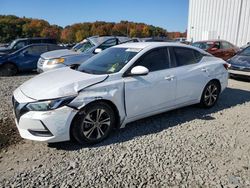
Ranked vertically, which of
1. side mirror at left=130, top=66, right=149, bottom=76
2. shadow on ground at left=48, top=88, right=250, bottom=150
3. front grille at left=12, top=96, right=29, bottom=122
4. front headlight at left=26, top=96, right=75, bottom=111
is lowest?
shadow on ground at left=48, top=88, right=250, bottom=150

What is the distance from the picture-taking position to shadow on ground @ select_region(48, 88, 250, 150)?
12.8 ft

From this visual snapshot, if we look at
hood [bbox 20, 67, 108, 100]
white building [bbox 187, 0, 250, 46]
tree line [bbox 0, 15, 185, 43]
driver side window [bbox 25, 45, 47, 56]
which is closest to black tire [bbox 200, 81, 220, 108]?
hood [bbox 20, 67, 108, 100]

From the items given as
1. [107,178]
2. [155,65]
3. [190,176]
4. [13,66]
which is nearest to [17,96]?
[107,178]

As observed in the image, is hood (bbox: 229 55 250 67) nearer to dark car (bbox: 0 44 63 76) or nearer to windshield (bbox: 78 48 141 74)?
windshield (bbox: 78 48 141 74)

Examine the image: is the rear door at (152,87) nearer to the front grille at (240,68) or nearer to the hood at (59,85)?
the hood at (59,85)

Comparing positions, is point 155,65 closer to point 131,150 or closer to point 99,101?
point 99,101

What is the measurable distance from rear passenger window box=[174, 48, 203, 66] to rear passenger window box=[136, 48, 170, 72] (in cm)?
31

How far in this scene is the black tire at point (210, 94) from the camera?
213 inches

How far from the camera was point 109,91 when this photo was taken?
3.79 metres

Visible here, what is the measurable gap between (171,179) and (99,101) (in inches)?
59.7

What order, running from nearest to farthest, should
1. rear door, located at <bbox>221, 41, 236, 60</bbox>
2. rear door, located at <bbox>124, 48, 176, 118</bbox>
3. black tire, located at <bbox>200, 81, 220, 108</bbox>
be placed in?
rear door, located at <bbox>124, 48, 176, 118</bbox> → black tire, located at <bbox>200, 81, 220, 108</bbox> → rear door, located at <bbox>221, 41, 236, 60</bbox>

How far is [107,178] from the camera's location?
117 inches

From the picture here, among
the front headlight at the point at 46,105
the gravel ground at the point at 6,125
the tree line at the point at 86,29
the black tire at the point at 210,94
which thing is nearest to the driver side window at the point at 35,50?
the gravel ground at the point at 6,125

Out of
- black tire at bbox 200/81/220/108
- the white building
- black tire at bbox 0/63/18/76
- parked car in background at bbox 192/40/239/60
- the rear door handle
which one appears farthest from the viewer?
the white building
